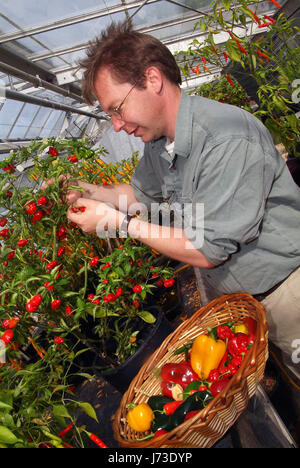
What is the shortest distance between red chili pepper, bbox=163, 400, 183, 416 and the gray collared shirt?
495 millimetres

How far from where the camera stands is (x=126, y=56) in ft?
3.27

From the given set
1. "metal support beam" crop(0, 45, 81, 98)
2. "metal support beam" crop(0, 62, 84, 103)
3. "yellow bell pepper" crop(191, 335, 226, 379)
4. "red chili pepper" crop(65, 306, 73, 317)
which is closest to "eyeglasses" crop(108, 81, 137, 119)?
"red chili pepper" crop(65, 306, 73, 317)

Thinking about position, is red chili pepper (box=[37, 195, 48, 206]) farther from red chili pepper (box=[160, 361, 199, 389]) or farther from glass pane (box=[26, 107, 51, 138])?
glass pane (box=[26, 107, 51, 138])

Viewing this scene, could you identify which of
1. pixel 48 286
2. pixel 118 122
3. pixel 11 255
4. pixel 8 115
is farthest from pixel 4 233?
pixel 8 115

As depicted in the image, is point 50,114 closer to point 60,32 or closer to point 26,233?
point 60,32

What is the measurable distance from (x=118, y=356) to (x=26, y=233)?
32.4 inches

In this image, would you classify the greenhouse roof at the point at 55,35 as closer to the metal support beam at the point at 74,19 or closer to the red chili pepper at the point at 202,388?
the metal support beam at the point at 74,19

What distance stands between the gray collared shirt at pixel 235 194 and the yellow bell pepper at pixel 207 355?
0.24m

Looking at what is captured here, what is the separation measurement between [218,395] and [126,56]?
3.59 ft

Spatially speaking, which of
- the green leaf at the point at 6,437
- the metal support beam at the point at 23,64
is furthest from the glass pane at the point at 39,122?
the green leaf at the point at 6,437

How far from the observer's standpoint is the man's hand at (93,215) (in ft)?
3.80

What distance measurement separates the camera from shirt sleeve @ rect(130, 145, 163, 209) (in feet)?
4.83

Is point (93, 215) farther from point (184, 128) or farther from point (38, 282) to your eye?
point (184, 128)

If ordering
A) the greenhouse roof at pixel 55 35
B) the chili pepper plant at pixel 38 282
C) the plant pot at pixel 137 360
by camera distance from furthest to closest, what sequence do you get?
the greenhouse roof at pixel 55 35
the plant pot at pixel 137 360
the chili pepper plant at pixel 38 282
